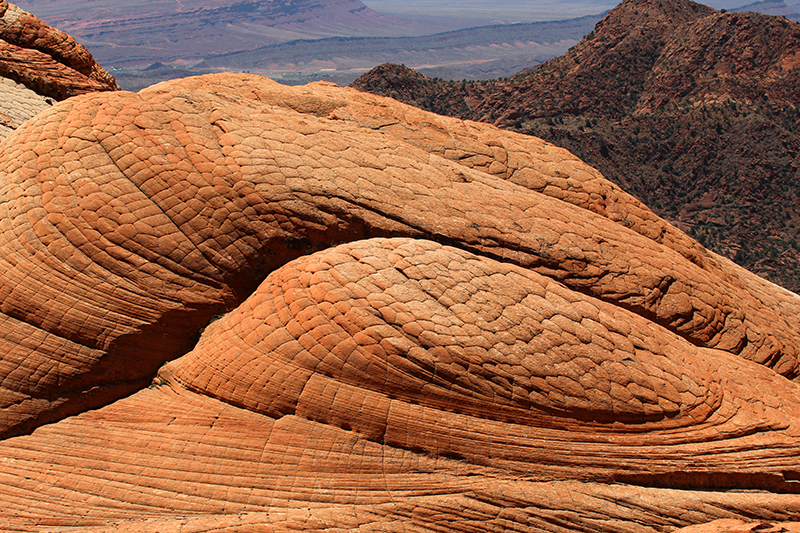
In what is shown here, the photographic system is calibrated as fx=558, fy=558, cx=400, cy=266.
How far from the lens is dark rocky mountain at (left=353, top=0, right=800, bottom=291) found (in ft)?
138

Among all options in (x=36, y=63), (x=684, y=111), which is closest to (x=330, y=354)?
(x=36, y=63)

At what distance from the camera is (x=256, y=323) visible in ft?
19.3

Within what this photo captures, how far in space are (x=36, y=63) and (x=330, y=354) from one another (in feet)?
28.1

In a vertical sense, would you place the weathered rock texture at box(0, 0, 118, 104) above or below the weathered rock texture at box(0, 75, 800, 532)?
above

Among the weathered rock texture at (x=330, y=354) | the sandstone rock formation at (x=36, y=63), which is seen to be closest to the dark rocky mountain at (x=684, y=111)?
the weathered rock texture at (x=330, y=354)

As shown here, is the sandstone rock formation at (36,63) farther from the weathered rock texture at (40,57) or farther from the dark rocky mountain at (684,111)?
the dark rocky mountain at (684,111)

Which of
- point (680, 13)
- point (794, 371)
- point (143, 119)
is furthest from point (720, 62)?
point (143, 119)

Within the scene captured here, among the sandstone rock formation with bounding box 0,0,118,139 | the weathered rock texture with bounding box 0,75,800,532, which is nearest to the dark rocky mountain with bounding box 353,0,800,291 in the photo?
the weathered rock texture with bounding box 0,75,800,532

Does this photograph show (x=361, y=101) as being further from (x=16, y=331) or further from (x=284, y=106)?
(x=16, y=331)

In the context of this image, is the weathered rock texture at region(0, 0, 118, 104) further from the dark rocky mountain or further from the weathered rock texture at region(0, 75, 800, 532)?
the dark rocky mountain

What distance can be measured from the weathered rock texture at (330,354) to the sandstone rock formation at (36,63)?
11.8ft

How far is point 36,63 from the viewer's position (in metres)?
9.92

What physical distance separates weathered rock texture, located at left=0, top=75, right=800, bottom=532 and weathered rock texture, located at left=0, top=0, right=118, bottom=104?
370 cm

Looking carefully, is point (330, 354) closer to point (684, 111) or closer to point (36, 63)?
point (36, 63)
